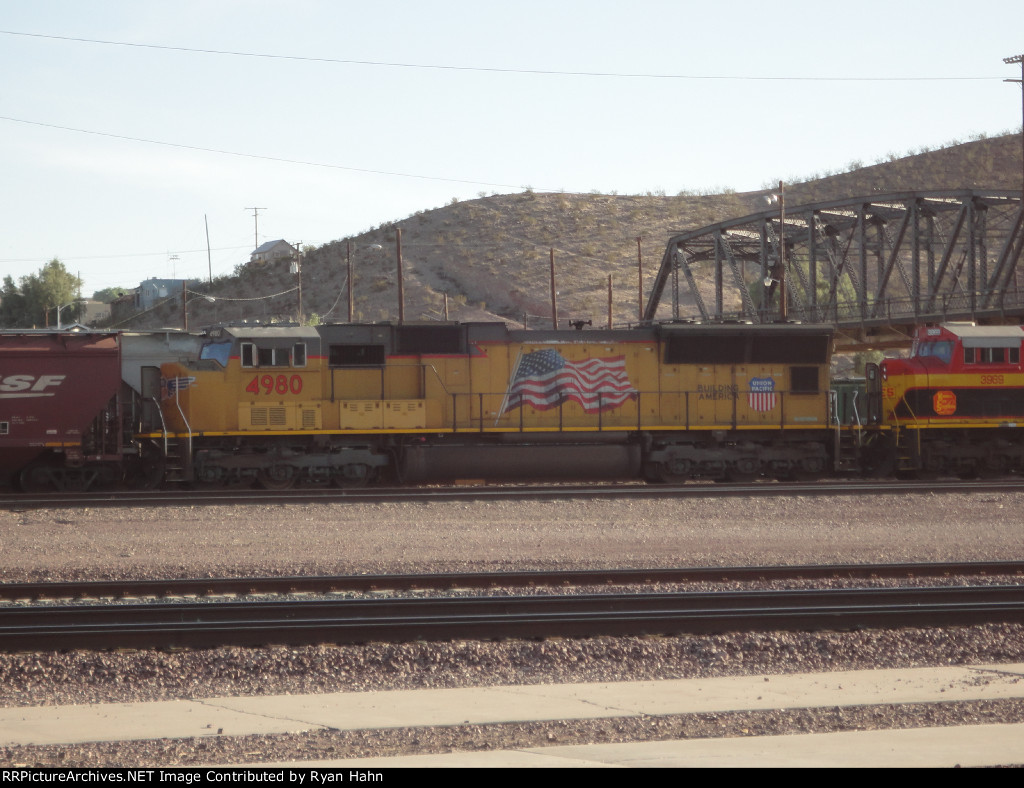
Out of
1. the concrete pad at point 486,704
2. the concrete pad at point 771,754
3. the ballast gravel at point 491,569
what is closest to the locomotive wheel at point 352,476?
the ballast gravel at point 491,569

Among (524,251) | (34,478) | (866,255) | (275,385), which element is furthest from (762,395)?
(524,251)

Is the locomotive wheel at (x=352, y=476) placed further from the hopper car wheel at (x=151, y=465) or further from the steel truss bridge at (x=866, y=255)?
the steel truss bridge at (x=866, y=255)

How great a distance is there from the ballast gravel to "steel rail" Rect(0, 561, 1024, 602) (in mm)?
1143

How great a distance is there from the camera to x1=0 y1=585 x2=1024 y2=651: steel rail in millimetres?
8836

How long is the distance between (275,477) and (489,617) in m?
12.5

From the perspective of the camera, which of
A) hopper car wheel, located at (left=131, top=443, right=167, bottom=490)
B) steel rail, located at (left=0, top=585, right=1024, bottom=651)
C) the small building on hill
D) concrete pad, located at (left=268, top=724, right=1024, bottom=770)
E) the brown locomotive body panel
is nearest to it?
concrete pad, located at (left=268, top=724, right=1024, bottom=770)

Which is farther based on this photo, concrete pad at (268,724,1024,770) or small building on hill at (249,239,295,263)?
small building on hill at (249,239,295,263)

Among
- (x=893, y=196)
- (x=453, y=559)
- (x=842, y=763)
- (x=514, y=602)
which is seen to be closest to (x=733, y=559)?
(x=453, y=559)

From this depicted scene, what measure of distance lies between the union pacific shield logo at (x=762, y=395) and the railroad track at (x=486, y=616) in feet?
40.4

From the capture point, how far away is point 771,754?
5531 mm

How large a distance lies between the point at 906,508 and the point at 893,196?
3568 centimetres

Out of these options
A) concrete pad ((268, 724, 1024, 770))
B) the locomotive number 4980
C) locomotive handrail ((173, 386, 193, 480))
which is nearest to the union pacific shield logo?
the locomotive number 4980

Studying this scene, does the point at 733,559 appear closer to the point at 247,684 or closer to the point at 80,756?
the point at 247,684

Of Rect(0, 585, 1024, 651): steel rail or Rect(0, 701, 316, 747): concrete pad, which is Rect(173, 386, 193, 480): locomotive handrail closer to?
Rect(0, 585, 1024, 651): steel rail
